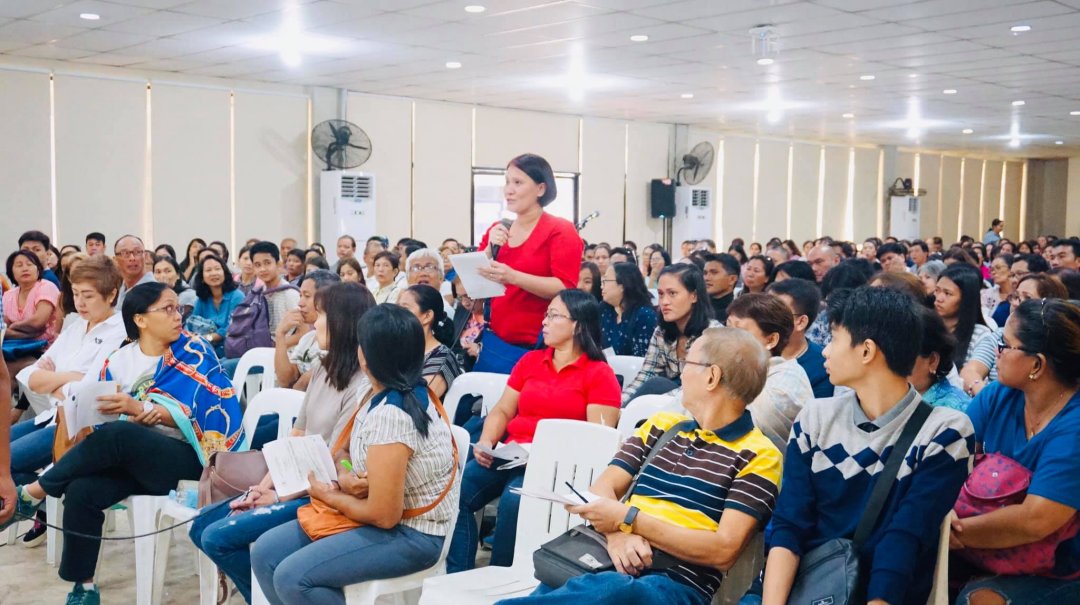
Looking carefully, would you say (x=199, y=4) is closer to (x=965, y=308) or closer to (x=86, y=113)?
(x=86, y=113)

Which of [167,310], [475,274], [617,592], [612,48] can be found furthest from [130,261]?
[617,592]

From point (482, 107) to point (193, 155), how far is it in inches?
157

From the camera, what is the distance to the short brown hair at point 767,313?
3021mm

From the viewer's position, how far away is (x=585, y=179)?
47.0 ft

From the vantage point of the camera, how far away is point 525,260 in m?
3.82

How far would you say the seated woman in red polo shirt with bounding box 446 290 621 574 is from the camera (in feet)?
10.8

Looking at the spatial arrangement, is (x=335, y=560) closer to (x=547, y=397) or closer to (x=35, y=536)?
(x=547, y=397)

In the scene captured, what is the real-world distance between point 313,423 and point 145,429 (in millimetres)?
605

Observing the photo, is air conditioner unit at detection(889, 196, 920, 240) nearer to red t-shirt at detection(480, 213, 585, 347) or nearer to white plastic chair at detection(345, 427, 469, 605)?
red t-shirt at detection(480, 213, 585, 347)

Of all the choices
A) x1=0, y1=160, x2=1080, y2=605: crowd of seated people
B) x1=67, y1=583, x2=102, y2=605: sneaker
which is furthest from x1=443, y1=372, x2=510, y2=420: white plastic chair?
x1=67, y1=583, x2=102, y2=605: sneaker

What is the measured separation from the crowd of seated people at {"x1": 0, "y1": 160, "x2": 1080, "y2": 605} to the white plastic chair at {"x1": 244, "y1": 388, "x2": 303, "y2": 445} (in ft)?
0.21

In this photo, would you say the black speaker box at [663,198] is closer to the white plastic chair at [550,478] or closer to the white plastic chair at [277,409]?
the white plastic chair at [277,409]

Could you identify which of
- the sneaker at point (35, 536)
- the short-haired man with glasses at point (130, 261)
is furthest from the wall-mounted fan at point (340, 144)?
the sneaker at point (35, 536)

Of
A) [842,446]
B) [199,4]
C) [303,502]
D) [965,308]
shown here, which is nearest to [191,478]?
[303,502]
